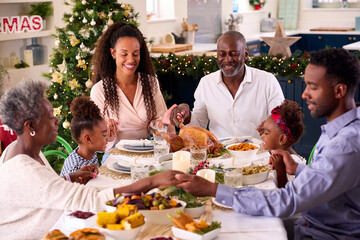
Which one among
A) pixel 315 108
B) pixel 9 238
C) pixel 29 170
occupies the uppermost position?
pixel 315 108

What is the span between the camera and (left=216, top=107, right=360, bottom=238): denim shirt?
1.83 meters

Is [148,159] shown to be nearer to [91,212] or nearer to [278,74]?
[91,212]

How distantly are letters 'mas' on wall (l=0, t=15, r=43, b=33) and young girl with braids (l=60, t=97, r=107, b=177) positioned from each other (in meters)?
2.36

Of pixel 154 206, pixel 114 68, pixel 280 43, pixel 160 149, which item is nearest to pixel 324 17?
pixel 280 43

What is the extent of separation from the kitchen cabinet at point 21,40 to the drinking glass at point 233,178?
3126mm

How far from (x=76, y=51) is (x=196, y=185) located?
2722 millimetres

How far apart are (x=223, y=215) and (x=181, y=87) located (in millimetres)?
3612

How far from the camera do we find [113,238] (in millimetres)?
1658

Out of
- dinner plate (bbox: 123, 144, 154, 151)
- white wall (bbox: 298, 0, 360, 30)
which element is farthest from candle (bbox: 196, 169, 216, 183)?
white wall (bbox: 298, 0, 360, 30)

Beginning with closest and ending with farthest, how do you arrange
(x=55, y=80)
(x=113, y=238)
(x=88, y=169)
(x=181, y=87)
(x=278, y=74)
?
(x=113, y=238) < (x=88, y=169) < (x=55, y=80) < (x=278, y=74) < (x=181, y=87)

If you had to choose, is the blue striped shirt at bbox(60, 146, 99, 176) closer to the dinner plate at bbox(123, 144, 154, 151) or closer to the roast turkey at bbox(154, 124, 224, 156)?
the dinner plate at bbox(123, 144, 154, 151)

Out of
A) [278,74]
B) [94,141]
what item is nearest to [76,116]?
[94,141]

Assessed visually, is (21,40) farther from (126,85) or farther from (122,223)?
(122,223)

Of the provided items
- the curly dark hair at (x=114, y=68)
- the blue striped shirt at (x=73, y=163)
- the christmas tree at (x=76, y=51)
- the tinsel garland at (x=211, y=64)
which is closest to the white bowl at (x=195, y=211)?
the blue striped shirt at (x=73, y=163)
